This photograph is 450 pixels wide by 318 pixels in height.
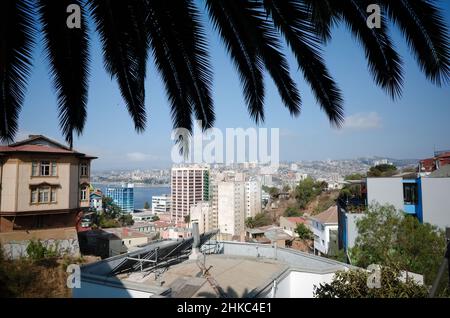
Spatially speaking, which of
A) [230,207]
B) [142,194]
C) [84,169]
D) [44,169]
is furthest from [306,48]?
[142,194]

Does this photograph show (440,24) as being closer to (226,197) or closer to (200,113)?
(200,113)

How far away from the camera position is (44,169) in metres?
13.9

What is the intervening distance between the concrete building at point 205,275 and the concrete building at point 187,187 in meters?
57.3

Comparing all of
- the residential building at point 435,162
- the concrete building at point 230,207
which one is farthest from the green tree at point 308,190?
the residential building at point 435,162

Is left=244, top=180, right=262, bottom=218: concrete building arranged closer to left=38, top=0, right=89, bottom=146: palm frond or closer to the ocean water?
the ocean water

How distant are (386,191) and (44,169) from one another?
16.0m

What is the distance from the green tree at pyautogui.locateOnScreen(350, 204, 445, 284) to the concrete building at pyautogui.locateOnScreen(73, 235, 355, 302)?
3.77 meters

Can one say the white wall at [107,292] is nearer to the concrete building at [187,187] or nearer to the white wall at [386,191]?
the white wall at [386,191]

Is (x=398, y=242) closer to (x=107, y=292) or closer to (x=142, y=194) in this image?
(x=107, y=292)

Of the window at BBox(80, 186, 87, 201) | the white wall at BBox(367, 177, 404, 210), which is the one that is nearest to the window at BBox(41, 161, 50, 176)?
the window at BBox(80, 186, 87, 201)

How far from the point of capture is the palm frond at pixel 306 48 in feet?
7.46

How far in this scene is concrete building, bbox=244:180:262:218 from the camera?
7085 cm

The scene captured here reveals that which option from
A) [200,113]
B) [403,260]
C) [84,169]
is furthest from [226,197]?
[200,113]
